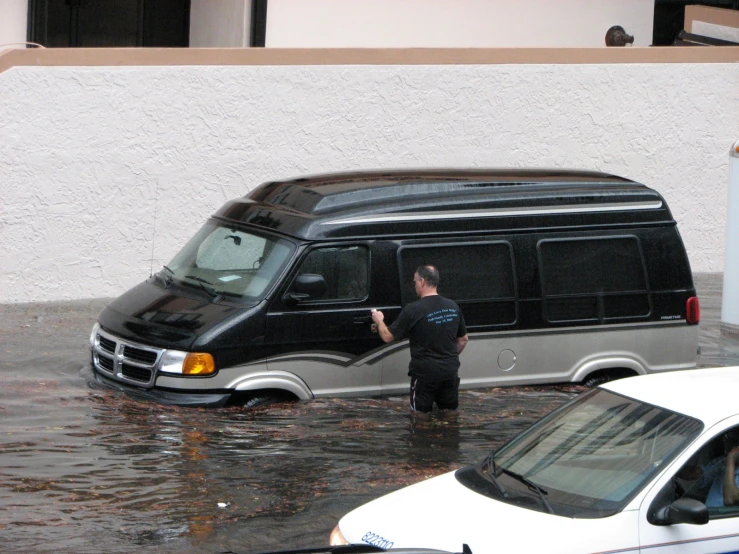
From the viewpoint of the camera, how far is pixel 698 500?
199 inches

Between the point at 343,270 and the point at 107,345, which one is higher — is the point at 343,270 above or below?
above

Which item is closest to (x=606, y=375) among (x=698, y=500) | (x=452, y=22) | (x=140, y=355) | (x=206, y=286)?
(x=206, y=286)

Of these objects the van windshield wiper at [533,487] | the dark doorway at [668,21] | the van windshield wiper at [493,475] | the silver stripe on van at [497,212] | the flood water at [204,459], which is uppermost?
the dark doorway at [668,21]

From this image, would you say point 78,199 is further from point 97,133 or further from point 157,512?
point 157,512

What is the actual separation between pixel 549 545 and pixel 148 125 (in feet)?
35.3

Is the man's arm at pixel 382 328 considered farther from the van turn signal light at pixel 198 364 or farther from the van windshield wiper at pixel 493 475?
the van windshield wiper at pixel 493 475

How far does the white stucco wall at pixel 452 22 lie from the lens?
1803 cm

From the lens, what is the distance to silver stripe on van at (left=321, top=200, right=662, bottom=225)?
955 cm

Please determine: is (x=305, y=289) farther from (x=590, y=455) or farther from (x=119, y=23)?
(x=119, y=23)

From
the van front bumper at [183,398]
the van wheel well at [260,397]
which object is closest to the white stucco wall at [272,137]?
the van front bumper at [183,398]

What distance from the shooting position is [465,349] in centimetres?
980

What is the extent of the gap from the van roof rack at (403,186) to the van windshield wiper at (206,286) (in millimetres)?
967

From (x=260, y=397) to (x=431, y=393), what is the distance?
57.4 inches

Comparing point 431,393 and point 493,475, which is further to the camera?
point 431,393
